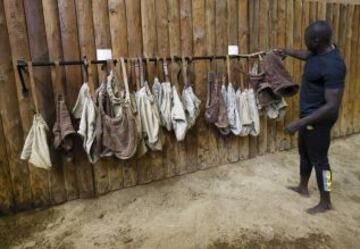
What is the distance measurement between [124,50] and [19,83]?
0.85 metres

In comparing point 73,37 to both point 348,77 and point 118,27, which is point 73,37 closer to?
point 118,27

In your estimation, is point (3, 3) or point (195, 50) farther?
point (195, 50)

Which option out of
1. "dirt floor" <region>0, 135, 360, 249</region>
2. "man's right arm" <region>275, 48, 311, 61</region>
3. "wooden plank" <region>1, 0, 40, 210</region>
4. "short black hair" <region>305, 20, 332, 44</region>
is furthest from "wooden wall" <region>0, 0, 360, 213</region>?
"short black hair" <region>305, 20, 332, 44</region>

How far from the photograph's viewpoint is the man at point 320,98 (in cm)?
204

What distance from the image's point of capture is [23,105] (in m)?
2.20

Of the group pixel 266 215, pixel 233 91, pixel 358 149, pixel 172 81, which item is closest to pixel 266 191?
pixel 266 215

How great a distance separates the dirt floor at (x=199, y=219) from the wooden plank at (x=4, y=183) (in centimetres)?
10

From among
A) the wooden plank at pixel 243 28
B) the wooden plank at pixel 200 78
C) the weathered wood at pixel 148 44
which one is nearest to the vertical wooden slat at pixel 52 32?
the weathered wood at pixel 148 44

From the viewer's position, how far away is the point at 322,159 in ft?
7.43

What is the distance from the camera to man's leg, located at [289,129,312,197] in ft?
8.07

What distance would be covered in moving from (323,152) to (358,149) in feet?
6.44

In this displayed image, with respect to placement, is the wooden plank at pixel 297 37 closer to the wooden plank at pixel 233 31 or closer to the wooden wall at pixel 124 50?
the wooden wall at pixel 124 50

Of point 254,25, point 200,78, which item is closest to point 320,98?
point 200,78

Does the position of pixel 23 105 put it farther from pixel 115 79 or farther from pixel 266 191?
pixel 266 191
